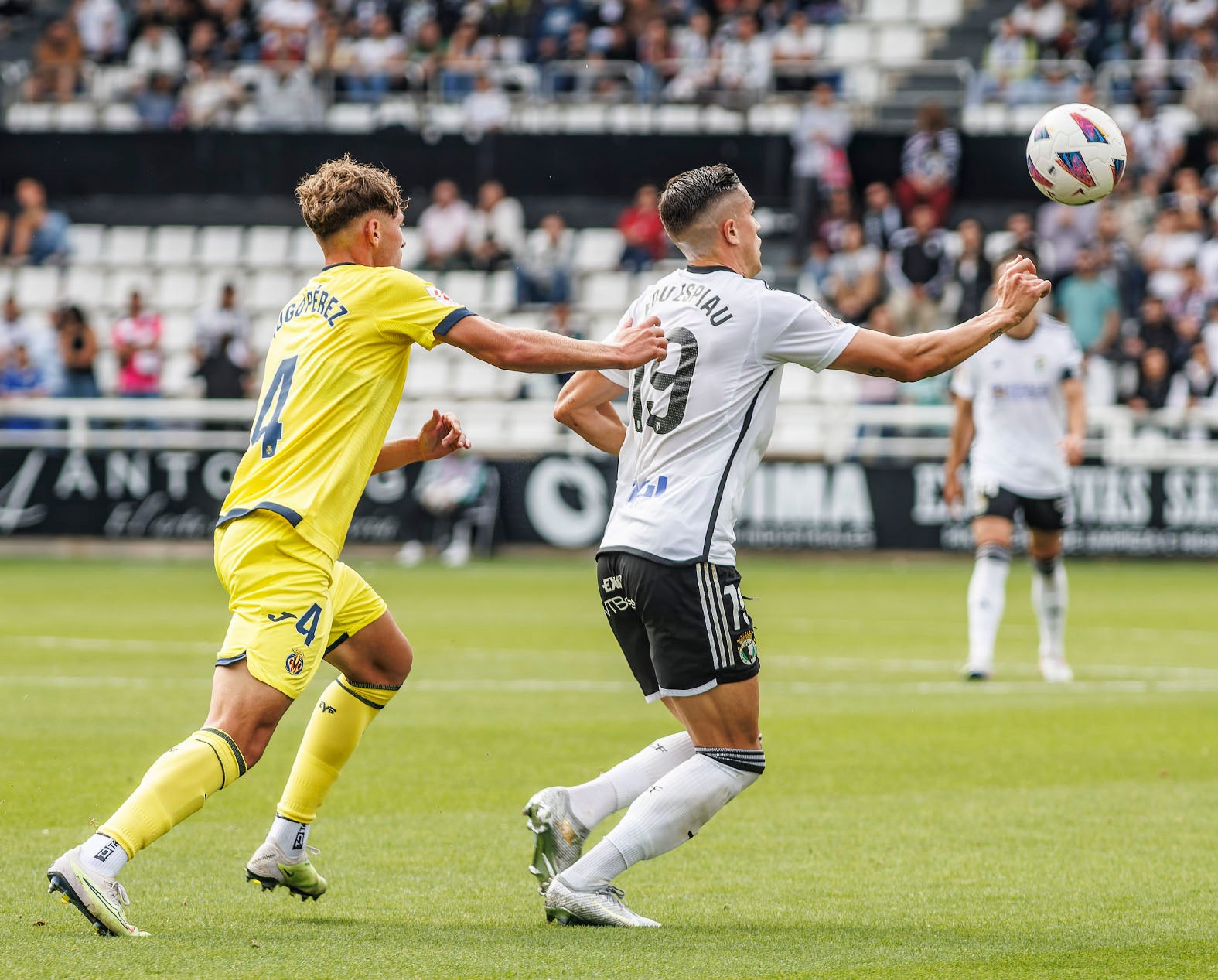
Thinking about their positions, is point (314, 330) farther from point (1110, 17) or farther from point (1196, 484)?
point (1110, 17)

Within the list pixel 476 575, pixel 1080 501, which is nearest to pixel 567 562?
pixel 476 575

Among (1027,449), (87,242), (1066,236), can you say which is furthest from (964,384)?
(87,242)

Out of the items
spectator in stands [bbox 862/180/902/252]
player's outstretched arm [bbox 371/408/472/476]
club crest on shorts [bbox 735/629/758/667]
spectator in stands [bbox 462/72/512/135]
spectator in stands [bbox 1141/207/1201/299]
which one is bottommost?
club crest on shorts [bbox 735/629/758/667]

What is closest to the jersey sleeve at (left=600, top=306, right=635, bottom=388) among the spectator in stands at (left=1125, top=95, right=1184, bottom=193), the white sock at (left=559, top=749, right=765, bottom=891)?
the white sock at (left=559, top=749, right=765, bottom=891)

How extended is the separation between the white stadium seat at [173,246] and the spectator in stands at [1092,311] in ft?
41.7

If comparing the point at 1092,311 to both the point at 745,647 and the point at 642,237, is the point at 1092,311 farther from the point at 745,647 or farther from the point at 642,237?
the point at 745,647

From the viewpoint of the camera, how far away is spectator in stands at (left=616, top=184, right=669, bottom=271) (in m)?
24.0

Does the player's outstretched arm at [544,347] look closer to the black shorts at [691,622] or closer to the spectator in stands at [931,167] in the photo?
the black shorts at [691,622]

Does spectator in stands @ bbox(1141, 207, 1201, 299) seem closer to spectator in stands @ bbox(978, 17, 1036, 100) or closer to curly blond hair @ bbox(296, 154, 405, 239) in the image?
spectator in stands @ bbox(978, 17, 1036, 100)

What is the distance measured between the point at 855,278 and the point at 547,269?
13.5 ft

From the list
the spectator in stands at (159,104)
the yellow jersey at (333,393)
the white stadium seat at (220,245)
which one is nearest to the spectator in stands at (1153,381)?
the white stadium seat at (220,245)

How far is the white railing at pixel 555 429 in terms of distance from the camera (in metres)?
21.1

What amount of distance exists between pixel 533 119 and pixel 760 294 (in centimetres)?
2171

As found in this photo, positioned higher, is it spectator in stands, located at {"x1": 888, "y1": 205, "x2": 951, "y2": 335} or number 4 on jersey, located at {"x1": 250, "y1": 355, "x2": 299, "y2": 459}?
spectator in stands, located at {"x1": 888, "y1": 205, "x2": 951, "y2": 335}
